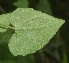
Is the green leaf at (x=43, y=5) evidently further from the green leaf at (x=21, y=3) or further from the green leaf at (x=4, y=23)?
the green leaf at (x=4, y=23)

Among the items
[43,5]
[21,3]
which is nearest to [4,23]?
[21,3]

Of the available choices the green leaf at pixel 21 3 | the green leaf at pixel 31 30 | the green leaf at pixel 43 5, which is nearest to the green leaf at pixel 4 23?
the green leaf at pixel 31 30

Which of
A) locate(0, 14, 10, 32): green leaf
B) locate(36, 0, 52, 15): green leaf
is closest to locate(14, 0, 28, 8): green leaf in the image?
locate(36, 0, 52, 15): green leaf

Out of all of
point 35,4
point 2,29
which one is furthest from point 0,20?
point 35,4

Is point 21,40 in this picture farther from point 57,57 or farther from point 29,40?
point 57,57

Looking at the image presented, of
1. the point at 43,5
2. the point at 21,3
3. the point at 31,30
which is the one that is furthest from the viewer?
the point at 43,5

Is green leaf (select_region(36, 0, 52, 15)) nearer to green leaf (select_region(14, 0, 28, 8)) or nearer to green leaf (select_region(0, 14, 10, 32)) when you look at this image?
green leaf (select_region(14, 0, 28, 8))

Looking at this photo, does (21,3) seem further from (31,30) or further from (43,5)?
(31,30)

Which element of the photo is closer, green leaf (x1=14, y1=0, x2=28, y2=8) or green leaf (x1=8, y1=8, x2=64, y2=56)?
green leaf (x1=8, y1=8, x2=64, y2=56)
